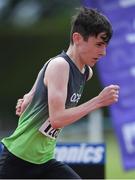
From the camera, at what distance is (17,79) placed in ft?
81.5

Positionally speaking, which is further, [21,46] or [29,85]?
[21,46]

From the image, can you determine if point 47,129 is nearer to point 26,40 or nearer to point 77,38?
point 77,38

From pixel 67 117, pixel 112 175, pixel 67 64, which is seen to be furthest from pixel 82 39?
pixel 112 175

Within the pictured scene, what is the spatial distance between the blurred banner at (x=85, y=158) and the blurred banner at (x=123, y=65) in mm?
2168

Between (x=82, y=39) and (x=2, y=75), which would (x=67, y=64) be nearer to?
(x=82, y=39)

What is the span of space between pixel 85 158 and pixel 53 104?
9.00 ft

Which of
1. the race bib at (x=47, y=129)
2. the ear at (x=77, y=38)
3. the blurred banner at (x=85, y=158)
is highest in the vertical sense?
the ear at (x=77, y=38)

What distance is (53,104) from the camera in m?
4.69

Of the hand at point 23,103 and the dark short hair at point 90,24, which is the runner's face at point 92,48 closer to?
the dark short hair at point 90,24

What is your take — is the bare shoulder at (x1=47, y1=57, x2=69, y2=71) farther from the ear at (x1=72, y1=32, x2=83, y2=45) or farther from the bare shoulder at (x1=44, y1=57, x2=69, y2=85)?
the ear at (x1=72, y1=32, x2=83, y2=45)

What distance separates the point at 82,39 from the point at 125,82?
4.78 metres

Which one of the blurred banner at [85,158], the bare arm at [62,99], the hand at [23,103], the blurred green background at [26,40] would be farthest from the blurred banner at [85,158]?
the blurred green background at [26,40]

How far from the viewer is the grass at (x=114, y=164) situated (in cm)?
1104

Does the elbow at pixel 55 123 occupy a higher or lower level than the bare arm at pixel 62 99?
lower
